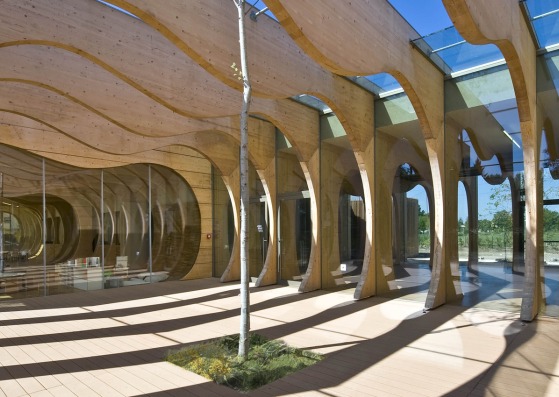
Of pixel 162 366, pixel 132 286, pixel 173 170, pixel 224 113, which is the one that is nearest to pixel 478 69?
pixel 224 113

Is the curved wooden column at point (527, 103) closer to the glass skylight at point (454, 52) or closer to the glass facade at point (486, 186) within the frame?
the glass facade at point (486, 186)

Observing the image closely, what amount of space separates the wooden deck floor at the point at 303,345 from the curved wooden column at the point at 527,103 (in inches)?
34.2

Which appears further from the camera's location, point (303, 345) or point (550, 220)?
point (550, 220)

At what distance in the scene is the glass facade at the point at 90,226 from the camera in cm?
1173

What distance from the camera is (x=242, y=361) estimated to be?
5.45 meters

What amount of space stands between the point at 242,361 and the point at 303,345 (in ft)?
4.17

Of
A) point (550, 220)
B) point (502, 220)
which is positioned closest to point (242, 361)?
point (502, 220)

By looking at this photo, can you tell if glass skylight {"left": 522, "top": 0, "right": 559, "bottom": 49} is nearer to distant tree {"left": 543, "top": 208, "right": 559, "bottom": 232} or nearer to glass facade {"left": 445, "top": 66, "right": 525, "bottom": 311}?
glass facade {"left": 445, "top": 66, "right": 525, "bottom": 311}

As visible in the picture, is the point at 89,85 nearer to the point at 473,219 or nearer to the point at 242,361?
the point at 242,361

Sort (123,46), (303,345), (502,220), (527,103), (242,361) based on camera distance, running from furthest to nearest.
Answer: (502,220)
(527,103)
(123,46)
(303,345)
(242,361)

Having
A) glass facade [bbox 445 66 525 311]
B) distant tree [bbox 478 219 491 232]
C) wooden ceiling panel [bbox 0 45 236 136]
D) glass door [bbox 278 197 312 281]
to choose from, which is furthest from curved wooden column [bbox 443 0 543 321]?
wooden ceiling panel [bbox 0 45 236 136]

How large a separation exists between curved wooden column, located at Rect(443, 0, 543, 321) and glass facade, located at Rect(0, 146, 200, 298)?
1107 cm

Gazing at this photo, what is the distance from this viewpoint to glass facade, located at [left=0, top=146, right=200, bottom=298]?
38.5ft

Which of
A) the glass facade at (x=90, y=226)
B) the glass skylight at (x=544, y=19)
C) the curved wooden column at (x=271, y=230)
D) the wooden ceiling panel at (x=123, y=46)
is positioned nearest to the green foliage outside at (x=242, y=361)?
the wooden ceiling panel at (x=123, y=46)
